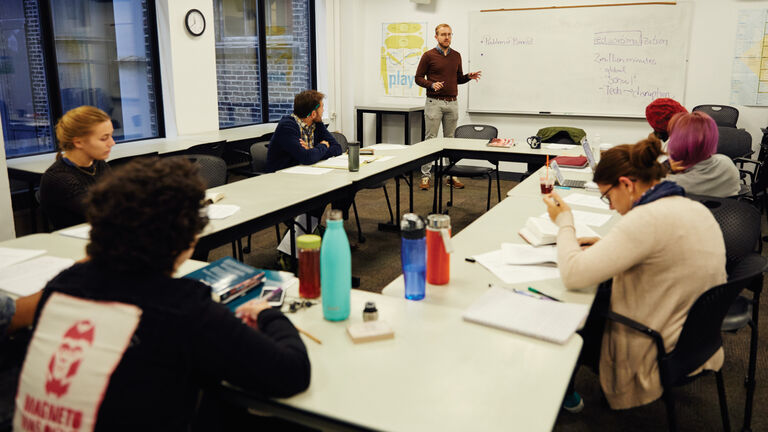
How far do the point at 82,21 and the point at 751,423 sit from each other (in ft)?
17.9

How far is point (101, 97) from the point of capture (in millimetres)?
5355

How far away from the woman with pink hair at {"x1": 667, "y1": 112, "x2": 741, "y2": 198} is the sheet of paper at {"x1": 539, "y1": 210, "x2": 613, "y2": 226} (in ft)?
1.31

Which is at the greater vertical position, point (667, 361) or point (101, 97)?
point (101, 97)

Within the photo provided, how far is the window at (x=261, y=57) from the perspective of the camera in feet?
21.5

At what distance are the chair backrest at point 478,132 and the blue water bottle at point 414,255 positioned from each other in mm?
3873

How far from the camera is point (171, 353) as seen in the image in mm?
1056

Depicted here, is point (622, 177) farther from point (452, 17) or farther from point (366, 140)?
point (366, 140)

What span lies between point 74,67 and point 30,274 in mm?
3813

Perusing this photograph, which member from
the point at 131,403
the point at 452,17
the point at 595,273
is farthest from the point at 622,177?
the point at 452,17

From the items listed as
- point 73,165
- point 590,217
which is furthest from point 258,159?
point 590,217

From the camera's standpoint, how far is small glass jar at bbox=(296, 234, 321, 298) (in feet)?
5.24

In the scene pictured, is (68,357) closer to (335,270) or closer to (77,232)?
(335,270)

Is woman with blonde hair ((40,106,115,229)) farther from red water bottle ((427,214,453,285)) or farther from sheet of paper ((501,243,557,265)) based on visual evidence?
sheet of paper ((501,243,557,265))

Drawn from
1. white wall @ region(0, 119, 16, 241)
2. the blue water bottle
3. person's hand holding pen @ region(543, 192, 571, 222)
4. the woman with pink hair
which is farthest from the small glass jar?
white wall @ region(0, 119, 16, 241)
